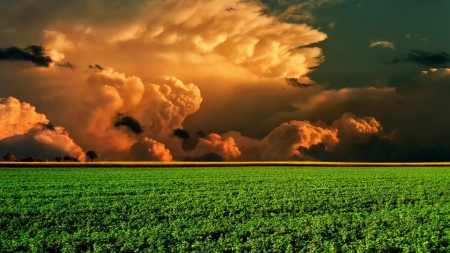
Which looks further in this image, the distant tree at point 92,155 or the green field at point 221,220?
the distant tree at point 92,155

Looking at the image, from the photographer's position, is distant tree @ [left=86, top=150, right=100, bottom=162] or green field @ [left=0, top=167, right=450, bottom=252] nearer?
green field @ [left=0, top=167, right=450, bottom=252]

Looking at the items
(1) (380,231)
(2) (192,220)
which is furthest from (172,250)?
(1) (380,231)

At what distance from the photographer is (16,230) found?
1628cm

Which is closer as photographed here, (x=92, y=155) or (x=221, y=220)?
(x=221, y=220)

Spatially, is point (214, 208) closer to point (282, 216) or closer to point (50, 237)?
point (282, 216)

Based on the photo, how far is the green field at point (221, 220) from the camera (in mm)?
14242

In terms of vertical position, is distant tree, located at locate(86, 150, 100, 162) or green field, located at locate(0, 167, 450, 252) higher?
distant tree, located at locate(86, 150, 100, 162)

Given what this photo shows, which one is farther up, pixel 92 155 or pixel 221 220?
pixel 92 155

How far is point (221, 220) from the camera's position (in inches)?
707

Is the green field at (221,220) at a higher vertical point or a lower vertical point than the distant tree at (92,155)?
lower

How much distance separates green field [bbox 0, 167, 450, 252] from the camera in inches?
561

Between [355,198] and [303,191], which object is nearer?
[355,198]

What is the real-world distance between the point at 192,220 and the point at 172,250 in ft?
14.9

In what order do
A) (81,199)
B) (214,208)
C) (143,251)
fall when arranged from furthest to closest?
(81,199), (214,208), (143,251)
